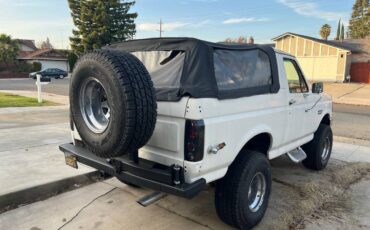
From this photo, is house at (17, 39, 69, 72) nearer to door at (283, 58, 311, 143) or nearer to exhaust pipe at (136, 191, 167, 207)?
door at (283, 58, 311, 143)

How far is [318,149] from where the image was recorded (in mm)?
5559

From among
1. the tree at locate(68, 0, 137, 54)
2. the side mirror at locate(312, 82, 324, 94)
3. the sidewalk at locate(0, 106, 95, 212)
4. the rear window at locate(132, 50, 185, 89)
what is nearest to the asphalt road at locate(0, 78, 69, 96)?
the tree at locate(68, 0, 137, 54)

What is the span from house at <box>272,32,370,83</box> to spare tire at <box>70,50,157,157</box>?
32515 millimetres

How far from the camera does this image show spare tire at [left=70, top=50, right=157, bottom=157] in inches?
109

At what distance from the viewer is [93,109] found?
3.32m

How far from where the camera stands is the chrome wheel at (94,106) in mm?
3223

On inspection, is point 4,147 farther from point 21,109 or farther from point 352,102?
point 352,102

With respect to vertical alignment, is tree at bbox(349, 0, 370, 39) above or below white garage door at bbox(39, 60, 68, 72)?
above

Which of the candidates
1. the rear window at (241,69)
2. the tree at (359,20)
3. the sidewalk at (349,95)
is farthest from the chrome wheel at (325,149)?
the tree at (359,20)

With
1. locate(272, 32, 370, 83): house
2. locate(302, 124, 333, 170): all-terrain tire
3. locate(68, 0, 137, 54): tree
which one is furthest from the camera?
locate(68, 0, 137, 54): tree

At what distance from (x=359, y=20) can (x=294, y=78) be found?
68.4 m

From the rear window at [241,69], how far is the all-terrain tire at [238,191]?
0.78m

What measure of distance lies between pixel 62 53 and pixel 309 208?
2309 inches

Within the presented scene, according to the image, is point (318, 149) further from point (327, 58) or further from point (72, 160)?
point (327, 58)
